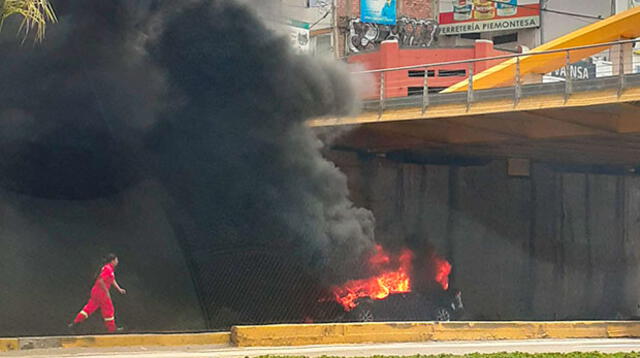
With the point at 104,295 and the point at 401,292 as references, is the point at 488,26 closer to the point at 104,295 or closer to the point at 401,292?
the point at 401,292

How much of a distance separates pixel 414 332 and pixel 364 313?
6199 mm

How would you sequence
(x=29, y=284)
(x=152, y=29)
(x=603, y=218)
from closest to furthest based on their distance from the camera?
(x=29, y=284) < (x=152, y=29) < (x=603, y=218)

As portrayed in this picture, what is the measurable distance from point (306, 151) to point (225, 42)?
348 centimetres

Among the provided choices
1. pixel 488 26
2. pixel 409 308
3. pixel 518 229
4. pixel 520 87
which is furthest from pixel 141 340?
pixel 488 26

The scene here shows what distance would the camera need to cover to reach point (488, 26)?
61.1 metres

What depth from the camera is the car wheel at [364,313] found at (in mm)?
26922

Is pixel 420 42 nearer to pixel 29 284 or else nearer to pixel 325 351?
pixel 29 284

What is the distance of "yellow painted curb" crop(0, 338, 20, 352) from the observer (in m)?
17.9

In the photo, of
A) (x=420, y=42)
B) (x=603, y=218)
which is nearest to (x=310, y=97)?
(x=603, y=218)

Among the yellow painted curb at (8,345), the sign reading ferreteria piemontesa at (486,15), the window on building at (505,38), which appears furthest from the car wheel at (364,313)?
the window on building at (505,38)

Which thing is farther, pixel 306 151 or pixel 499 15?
pixel 499 15

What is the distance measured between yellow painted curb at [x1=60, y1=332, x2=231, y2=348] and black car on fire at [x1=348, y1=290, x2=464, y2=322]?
8214mm

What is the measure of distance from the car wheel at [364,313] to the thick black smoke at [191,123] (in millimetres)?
1063

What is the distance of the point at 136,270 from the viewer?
83.5 ft
